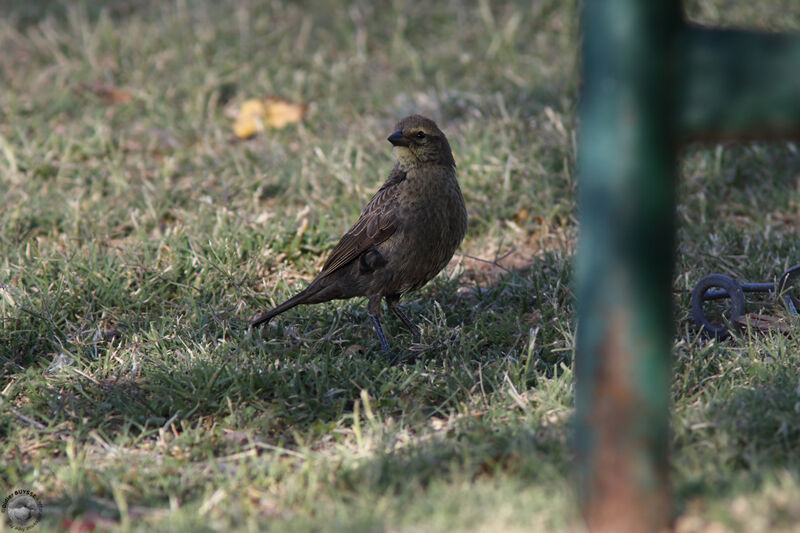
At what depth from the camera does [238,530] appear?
2.43 m

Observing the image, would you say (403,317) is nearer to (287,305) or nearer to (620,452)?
(287,305)

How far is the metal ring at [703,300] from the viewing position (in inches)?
150

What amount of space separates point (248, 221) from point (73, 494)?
2524 mm

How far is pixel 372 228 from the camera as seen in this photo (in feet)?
13.9

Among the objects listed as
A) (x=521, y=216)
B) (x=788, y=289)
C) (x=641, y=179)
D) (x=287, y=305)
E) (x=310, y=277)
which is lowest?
(x=521, y=216)

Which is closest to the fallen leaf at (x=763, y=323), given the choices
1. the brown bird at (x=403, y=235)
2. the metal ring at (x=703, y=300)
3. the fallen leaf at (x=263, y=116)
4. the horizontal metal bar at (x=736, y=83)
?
the metal ring at (x=703, y=300)

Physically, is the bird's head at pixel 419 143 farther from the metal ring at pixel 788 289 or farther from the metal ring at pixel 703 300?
the metal ring at pixel 788 289

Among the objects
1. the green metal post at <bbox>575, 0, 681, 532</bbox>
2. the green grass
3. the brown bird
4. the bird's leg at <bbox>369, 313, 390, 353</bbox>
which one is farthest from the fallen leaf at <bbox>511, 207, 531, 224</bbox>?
the green metal post at <bbox>575, 0, 681, 532</bbox>

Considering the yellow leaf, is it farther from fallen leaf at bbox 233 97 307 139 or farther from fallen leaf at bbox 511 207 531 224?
fallen leaf at bbox 511 207 531 224

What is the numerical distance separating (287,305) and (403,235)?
2.15 feet

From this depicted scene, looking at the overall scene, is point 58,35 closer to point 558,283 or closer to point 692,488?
point 558,283

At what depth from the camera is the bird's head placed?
169 inches

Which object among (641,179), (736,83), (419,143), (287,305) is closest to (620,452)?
(641,179)

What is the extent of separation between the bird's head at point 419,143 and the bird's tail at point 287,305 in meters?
0.80
